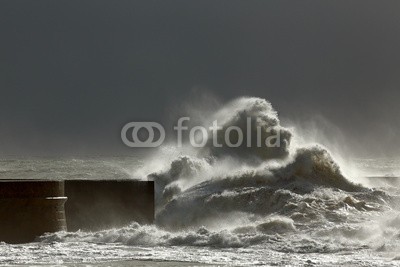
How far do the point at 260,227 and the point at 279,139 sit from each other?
7.00 metres

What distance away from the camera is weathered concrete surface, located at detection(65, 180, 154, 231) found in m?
15.6

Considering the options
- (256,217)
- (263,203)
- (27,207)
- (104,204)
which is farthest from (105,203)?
(263,203)

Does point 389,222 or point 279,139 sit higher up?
point 279,139

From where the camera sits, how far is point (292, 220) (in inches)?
618

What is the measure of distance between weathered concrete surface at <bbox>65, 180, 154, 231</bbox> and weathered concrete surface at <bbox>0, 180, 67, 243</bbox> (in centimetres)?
149

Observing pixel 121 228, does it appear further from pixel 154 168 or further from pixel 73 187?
pixel 154 168

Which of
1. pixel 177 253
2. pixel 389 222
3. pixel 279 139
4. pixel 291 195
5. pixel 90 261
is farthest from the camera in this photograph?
pixel 279 139

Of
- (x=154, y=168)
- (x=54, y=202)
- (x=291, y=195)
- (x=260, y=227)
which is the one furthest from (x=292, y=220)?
(x=154, y=168)

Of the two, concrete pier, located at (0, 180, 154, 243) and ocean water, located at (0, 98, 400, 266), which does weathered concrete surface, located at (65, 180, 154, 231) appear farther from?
ocean water, located at (0, 98, 400, 266)

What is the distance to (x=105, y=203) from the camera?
15648mm

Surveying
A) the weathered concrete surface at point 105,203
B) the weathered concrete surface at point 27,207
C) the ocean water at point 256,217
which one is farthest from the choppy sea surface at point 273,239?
the weathered concrete surface at point 105,203

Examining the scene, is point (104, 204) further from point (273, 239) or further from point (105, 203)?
point (273, 239)

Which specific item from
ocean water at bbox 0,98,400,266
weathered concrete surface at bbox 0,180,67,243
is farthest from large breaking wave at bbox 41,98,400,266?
weathered concrete surface at bbox 0,180,67,243

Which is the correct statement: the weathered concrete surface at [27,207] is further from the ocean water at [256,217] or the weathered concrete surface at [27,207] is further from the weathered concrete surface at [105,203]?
the weathered concrete surface at [105,203]
